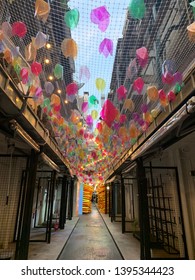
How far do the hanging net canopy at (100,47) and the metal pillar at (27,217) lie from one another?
142cm

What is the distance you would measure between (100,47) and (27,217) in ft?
11.8

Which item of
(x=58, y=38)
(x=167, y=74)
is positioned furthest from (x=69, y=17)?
(x=167, y=74)

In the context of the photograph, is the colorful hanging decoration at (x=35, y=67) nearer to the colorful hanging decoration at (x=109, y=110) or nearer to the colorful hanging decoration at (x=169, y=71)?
the colorful hanging decoration at (x=109, y=110)

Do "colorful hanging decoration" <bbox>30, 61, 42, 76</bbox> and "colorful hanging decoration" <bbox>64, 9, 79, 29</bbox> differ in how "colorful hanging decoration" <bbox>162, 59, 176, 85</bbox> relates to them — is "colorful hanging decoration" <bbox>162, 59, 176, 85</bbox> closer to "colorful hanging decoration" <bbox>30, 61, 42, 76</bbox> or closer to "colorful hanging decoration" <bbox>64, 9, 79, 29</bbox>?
"colorful hanging decoration" <bbox>64, 9, 79, 29</bbox>

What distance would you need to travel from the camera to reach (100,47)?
206cm

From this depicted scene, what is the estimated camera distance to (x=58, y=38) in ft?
7.97

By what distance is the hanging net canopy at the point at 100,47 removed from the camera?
1.93 metres

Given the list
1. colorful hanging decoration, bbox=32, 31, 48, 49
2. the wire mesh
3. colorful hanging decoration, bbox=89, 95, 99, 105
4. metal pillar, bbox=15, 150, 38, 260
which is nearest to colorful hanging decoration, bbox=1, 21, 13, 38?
colorful hanging decoration, bbox=32, 31, 48, 49

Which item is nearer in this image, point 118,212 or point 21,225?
point 21,225

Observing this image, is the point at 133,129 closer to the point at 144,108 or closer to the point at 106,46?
the point at 144,108

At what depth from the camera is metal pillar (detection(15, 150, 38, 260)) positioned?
355 centimetres

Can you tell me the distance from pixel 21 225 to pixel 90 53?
12.0ft
